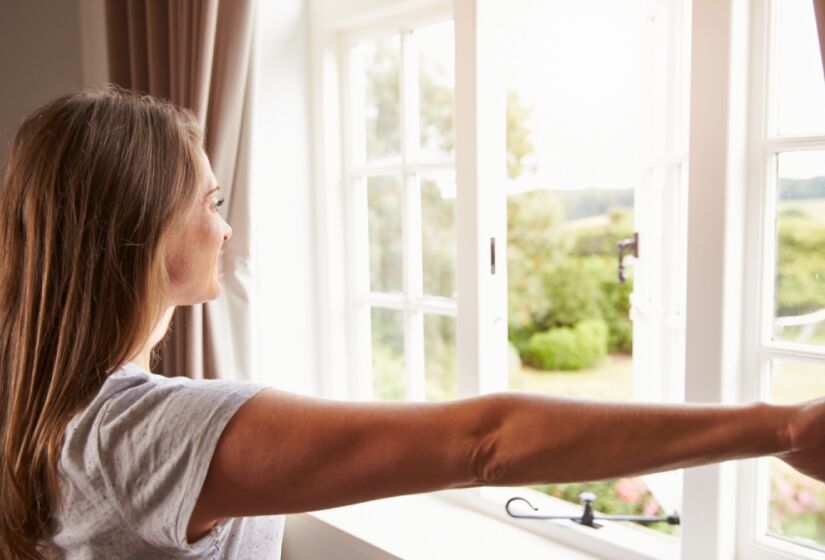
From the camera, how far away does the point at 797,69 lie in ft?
3.62

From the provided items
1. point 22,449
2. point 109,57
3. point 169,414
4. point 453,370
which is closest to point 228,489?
point 169,414

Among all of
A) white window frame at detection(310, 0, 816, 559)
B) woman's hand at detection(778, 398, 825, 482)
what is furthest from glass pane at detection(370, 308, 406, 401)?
woman's hand at detection(778, 398, 825, 482)

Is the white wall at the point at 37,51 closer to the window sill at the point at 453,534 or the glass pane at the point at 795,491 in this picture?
the window sill at the point at 453,534

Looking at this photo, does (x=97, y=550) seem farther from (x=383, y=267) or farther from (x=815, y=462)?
(x=383, y=267)

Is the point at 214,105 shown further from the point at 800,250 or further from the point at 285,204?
the point at 800,250

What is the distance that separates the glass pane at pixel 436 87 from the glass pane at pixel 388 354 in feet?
1.69

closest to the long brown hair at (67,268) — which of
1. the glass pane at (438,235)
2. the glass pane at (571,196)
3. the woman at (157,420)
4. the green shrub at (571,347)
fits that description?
the woman at (157,420)

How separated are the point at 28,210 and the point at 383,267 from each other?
128 centimetres

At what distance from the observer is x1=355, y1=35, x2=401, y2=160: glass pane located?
6.19ft

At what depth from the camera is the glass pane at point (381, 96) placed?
189cm

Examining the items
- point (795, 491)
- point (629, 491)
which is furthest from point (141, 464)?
point (629, 491)

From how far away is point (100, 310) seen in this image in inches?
30.8

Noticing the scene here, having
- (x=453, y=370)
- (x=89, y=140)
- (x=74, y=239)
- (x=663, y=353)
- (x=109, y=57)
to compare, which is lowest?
(x=453, y=370)

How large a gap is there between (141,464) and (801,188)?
112 centimetres
